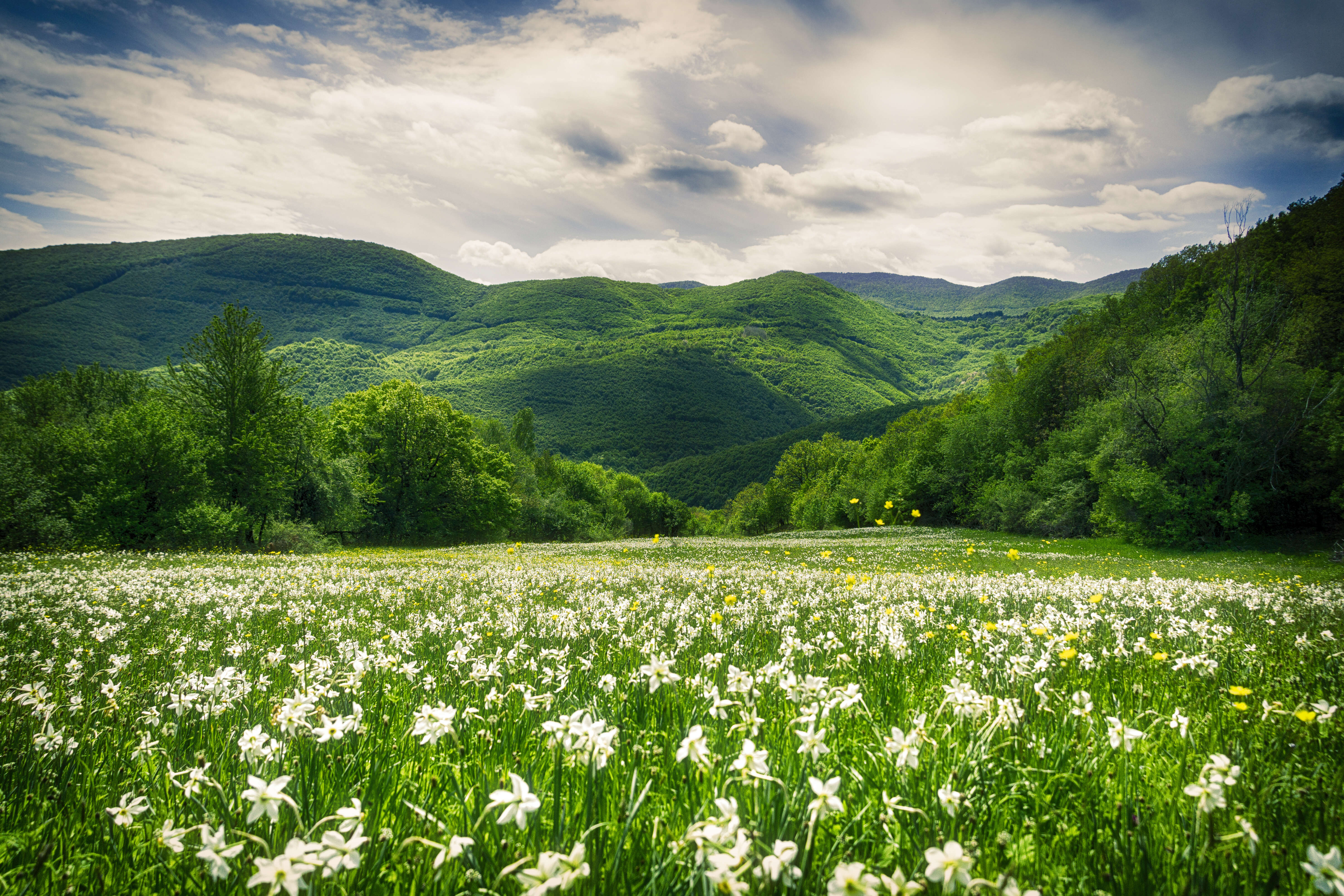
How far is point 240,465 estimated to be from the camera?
3195cm

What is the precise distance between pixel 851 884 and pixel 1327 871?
3.80ft

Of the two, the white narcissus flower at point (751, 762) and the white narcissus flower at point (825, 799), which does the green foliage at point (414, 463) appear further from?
the white narcissus flower at point (825, 799)

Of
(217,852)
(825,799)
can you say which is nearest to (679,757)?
(825,799)

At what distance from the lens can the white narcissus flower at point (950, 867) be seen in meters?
1.37

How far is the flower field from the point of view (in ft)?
5.97

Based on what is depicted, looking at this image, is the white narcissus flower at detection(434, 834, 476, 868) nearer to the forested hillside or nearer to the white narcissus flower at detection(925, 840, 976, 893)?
the white narcissus flower at detection(925, 840, 976, 893)

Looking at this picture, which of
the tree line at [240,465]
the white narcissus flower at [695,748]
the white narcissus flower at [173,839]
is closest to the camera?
the white narcissus flower at [173,839]

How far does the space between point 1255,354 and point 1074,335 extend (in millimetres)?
24044

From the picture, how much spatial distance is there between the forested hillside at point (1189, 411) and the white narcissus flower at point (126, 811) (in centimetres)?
4072

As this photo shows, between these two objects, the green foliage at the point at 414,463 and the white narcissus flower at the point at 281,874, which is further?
the green foliage at the point at 414,463

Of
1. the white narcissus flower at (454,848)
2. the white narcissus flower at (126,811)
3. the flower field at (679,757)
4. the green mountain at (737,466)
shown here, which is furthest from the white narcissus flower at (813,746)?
the green mountain at (737,466)

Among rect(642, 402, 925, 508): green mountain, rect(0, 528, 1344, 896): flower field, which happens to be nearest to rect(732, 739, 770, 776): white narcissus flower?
rect(0, 528, 1344, 896): flower field

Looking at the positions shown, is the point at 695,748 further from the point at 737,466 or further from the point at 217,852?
the point at 737,466

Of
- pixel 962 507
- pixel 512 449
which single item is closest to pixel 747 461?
pixel 512 449
